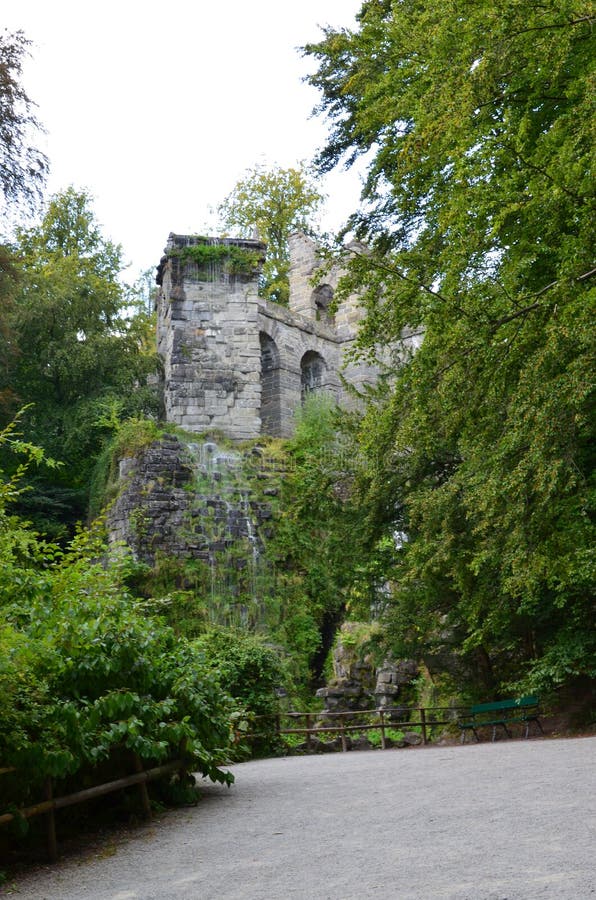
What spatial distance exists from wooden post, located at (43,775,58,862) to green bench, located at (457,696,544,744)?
779 centimetres

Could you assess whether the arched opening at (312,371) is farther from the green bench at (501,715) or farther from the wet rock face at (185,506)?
the green bench at (501,715)

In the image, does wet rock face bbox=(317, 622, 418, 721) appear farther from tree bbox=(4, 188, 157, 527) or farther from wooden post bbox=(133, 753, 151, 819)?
wooden post bbox=(133, 753, 151, 819)

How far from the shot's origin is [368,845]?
18.4 feet

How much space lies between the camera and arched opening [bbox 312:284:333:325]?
30.8 m

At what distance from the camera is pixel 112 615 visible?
7.48 metres

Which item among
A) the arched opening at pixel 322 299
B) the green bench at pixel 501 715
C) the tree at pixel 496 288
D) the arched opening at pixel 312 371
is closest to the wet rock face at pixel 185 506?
the green bench at pixel 501 715

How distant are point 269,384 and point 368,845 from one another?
20.8 meters

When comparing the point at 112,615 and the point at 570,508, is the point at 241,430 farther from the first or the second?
the point at 112,615

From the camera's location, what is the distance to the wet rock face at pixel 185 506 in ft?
64.2

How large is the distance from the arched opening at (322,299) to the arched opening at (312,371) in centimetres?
299

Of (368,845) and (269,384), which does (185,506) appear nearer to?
(269,384)

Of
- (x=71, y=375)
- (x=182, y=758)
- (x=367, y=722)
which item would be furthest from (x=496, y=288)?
(x=71, y=375)

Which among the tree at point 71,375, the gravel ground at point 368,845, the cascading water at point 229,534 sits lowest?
the gravel ground at point 368,845

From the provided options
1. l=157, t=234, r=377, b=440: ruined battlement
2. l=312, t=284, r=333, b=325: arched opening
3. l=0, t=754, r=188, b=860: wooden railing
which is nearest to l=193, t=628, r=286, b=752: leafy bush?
l=0, t=754, r=188, b=860: wooden railing
